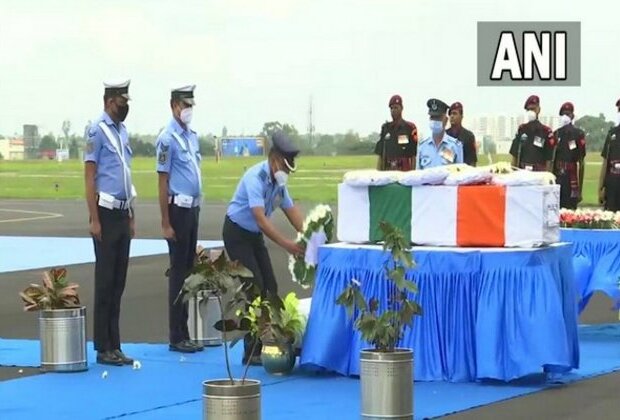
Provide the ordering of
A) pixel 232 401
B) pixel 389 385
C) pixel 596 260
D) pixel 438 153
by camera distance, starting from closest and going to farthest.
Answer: pixel 232 401 < pixel 389 385 < pixel 596 260 < pixel 438 153

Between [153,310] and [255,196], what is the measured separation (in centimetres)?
465

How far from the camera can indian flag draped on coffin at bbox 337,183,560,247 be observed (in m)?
9.17

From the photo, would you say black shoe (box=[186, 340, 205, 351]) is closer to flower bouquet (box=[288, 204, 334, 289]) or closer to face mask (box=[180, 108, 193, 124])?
flower bouquet (box=[288, 204, 334, 289])

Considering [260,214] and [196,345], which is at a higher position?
[260,214]

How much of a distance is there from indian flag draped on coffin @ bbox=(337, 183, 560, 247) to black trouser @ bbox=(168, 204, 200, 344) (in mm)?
1782

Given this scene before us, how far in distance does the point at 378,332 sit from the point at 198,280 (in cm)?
107

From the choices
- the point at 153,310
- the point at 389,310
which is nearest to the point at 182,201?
the point at 389,310

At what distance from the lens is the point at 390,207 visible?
957cm

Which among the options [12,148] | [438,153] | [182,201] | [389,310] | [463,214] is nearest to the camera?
[389,310]

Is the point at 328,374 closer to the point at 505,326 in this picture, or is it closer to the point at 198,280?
the point at 505,326

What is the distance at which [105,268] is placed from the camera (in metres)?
10.2

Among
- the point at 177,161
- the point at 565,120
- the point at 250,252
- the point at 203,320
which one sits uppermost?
the point at 565,120

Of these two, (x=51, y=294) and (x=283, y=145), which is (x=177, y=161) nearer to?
(x=283, y=145)

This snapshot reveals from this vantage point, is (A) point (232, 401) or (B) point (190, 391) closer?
(A) point (232, 401)
